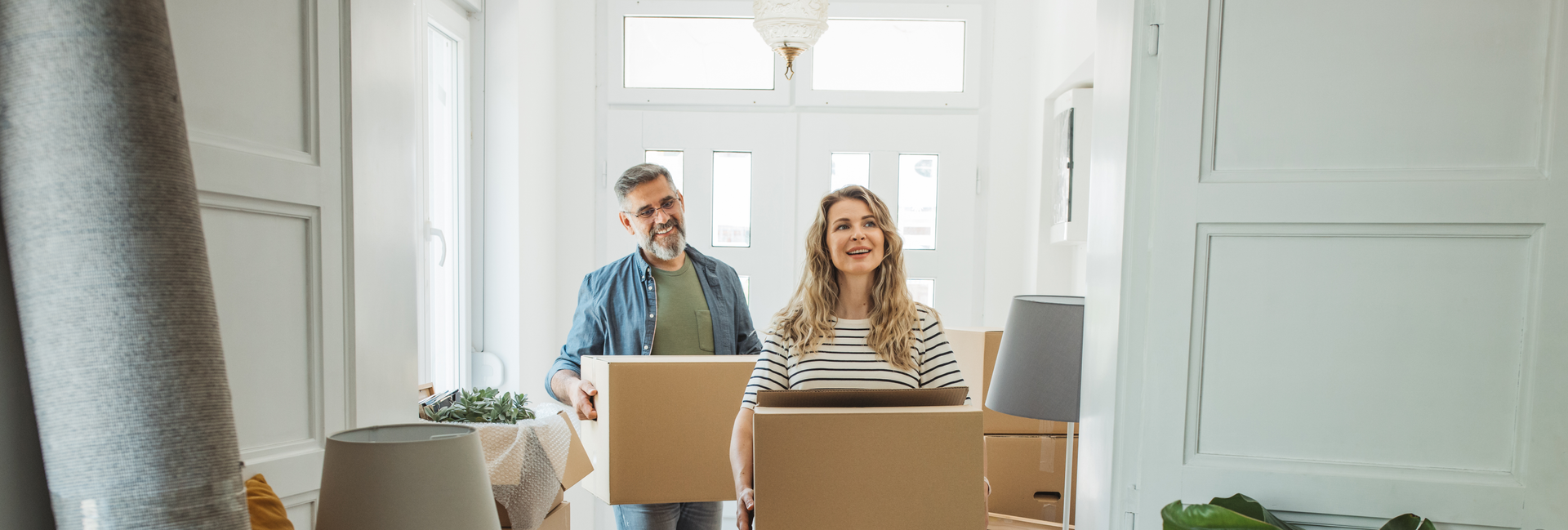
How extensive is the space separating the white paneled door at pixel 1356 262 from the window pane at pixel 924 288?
6.72 ft

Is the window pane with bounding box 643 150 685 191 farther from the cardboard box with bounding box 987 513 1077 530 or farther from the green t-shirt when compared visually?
the cardboard box with bounding box 987 513 1077 530

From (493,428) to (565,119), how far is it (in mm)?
1762

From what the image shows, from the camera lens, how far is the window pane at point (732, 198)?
3326 mm

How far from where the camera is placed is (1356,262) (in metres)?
1.21

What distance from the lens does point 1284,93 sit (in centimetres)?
122

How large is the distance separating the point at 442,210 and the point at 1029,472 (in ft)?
6.62

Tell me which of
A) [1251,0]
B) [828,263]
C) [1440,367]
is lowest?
[1440,367]

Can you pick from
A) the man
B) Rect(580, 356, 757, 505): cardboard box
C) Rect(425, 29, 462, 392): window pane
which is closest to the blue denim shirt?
the man

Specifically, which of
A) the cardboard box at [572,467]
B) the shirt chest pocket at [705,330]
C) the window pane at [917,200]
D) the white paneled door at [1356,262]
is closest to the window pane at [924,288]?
the window pane at [917,200]

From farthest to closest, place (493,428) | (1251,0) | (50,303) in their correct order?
(493,428)
(1251,0)
(50,303)

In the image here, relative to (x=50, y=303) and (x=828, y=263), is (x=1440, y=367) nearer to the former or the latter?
(x=828, y=263)

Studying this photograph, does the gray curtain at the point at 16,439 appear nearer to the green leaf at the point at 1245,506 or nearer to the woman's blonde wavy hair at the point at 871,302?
the woman's blonde wavy hair at the point at 871,302

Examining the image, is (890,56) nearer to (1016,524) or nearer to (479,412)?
(1016,524)

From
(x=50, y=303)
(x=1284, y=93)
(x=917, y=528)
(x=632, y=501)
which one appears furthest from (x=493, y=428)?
(x=1284, y=93)
